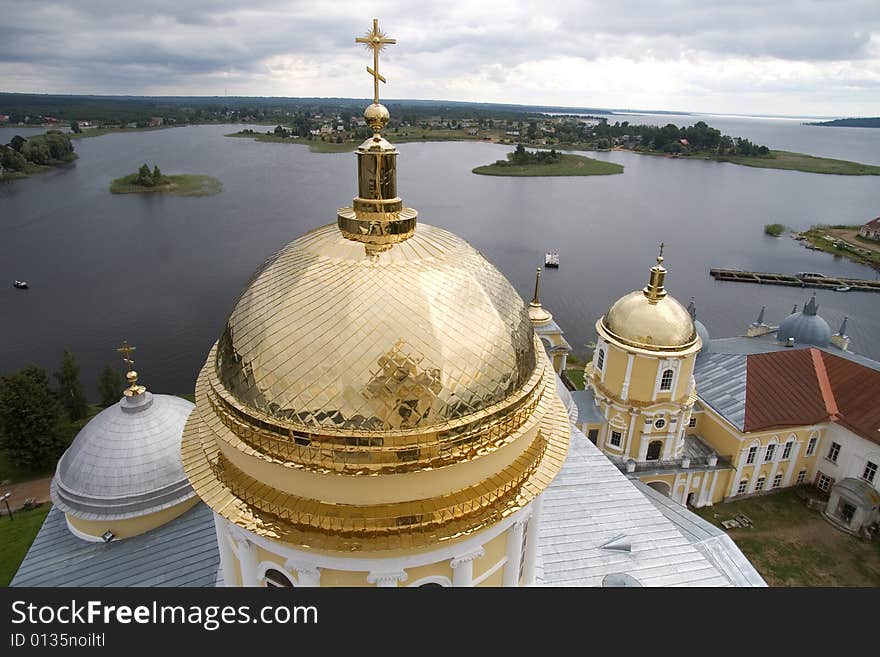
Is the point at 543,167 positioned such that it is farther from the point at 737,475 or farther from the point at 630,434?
the point at 630,434

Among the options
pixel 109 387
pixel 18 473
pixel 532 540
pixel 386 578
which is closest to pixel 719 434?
pixel 532 540

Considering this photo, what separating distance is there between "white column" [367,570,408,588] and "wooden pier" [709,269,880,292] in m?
41.0

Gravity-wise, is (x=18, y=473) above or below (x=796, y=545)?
below

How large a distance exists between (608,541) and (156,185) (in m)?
59.4

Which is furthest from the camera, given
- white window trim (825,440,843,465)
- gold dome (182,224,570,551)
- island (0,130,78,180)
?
island (0,130,78,180)

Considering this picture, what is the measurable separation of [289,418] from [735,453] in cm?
1636

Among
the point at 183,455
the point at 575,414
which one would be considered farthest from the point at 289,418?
the point at 575,414

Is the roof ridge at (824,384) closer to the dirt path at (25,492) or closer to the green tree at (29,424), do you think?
the dirt path at (25,492)

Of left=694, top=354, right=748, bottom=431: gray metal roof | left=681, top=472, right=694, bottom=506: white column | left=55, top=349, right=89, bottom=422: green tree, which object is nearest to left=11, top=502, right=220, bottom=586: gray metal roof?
left=55, top=349, right=89, bottom=422: green tree

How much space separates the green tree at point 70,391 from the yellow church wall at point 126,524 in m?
13.1

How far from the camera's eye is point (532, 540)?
657cm

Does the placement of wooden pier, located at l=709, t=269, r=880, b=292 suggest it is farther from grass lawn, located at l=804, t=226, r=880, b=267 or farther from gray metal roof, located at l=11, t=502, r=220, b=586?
gray metal roof, located at l=11, t=502, r=220, b=586

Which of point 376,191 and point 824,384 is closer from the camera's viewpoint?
point 376,191

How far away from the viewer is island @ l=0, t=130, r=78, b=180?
6053cm
